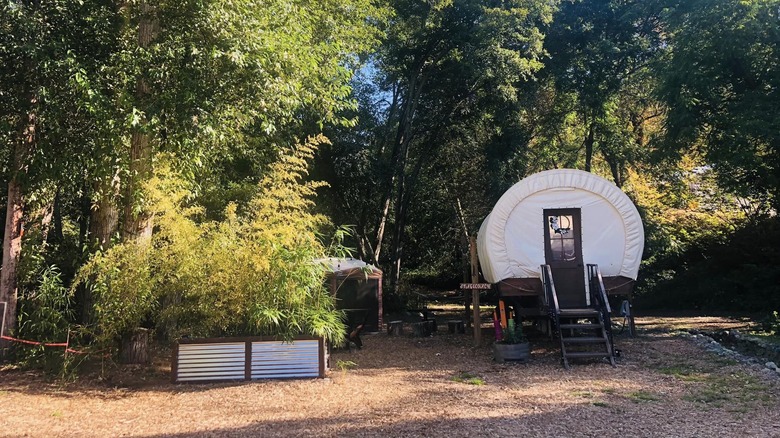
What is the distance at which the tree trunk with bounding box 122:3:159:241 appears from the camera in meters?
7.21

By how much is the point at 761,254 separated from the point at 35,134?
17.7 m

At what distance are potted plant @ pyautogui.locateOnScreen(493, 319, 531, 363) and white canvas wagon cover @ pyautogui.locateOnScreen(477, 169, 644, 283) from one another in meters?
1.21

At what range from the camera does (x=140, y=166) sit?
24.6ft

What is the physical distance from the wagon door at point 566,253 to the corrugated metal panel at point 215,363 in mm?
5495

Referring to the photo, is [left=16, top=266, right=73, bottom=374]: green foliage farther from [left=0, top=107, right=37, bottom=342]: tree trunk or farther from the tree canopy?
[left=0, top=107, right=37, bottom=342]: tree trunk

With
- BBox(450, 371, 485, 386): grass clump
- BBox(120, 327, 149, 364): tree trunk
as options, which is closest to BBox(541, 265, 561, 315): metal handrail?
BBox(450, 371, 485, 386): grass clump

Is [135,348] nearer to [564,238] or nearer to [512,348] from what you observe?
[512,348]

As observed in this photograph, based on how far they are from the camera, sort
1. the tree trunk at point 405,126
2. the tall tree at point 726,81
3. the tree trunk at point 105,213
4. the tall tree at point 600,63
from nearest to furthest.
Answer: the tree trunk at point 105,213
the tall tree at point 726,81
the tall tree at point 600,63
the tree trunk at point 405,126

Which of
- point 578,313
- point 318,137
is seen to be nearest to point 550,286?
point 578,313

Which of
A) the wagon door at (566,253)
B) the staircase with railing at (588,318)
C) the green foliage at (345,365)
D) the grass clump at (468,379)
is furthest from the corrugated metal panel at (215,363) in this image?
the wagon door at (566,253)

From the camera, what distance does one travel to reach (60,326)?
7922mm

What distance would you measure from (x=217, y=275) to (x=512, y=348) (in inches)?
181

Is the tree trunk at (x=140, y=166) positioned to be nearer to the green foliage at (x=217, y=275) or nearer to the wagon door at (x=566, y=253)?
the green foliage at (x=217, y=275)

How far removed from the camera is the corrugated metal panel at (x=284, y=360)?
278 inches
